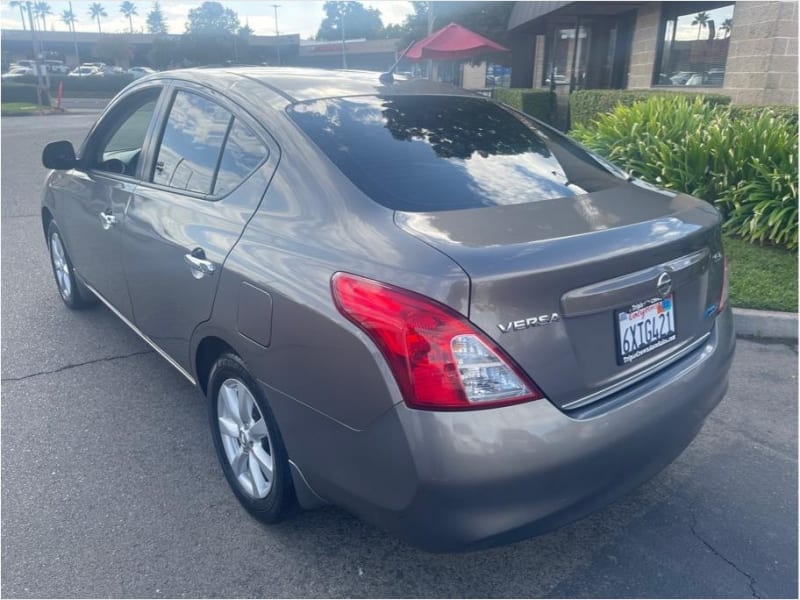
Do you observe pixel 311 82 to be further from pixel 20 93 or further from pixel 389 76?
pixel 20 93

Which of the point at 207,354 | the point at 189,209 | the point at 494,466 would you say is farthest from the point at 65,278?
the point at 494,466

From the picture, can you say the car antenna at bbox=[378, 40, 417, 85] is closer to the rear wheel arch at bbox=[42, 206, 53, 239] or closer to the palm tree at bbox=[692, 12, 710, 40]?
the rear wheel arch at bbox=[42, 206, 53, 239]

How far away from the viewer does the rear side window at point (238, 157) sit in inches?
108

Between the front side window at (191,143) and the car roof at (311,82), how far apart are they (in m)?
0.13

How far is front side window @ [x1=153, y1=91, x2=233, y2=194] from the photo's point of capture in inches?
118

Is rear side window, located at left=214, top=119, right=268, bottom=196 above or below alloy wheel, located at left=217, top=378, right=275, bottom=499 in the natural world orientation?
above

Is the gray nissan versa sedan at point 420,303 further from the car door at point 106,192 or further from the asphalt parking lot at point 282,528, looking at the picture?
the car door at point 106,192

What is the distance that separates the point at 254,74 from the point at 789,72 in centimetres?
967

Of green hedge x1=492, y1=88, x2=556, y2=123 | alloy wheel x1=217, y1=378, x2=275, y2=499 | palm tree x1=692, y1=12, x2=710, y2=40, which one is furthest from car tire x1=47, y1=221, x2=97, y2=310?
green hedge x1=492, y1=88, x2=556, y2=123

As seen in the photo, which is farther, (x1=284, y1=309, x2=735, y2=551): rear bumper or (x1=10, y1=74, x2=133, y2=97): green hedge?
(x1=10, y1=74, x2=133, y2=97): green hedge

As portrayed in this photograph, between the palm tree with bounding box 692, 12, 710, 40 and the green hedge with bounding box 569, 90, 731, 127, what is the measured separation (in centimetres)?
143

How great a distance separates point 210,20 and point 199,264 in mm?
66426

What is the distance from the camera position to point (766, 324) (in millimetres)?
4746

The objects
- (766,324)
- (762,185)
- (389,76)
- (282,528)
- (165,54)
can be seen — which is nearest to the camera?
(282,528)
